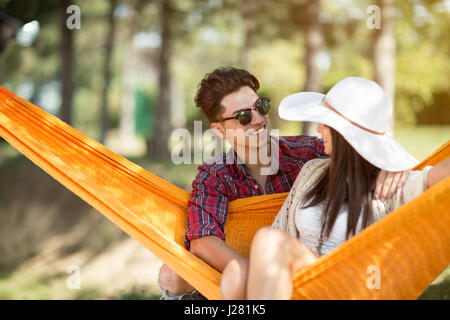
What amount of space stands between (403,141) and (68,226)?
26.7 feet

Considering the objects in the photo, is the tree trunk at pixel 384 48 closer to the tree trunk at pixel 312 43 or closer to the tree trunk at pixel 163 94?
the tree trunk at pixel 312 43

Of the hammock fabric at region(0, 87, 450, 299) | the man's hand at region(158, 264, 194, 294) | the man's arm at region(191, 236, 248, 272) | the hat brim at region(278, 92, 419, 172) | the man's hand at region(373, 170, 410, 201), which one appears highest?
the hat brim at region(278, 92, 419, 172)

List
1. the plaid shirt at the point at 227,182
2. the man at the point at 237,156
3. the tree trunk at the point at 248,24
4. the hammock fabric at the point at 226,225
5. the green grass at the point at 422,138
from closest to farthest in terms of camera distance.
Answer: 1. the hammock fabric at the point at 226,225
2. the plaid shirt at the point at 227,182
3. the man at the point at 237,156
4. the tree trunk at the point at 248,24
5. the green grass at the point at 422,138

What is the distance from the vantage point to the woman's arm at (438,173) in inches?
62.8

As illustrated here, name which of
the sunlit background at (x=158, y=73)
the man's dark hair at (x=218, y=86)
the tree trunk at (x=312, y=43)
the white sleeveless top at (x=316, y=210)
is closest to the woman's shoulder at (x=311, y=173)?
the white sleeveless top at (x=316, y=210)

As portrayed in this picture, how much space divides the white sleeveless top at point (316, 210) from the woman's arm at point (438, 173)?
2cm

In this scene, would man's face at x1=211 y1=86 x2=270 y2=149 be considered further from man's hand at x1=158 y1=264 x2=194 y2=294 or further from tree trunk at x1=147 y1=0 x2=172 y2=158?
tree trunk at x1=147 y1=0 x2=172 y2=158

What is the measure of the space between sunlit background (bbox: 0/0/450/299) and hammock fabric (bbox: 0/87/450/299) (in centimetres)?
69

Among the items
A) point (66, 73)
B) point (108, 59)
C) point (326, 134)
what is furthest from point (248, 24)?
point (326, 134)

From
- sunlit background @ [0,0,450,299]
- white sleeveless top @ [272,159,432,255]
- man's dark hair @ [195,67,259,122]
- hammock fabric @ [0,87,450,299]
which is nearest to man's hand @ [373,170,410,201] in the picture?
white sleeveless top @ [272,159,432,255]

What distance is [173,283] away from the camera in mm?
2250

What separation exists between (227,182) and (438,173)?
0.93 meters

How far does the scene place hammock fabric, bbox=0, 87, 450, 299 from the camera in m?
1.54
